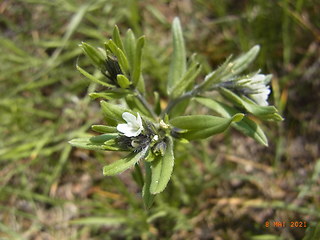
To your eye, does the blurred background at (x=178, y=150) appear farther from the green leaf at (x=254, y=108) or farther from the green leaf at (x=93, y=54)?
the green leaf at (x=93, y=54)

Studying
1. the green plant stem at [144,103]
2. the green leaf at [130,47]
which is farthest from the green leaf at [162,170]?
the green leaf at [130,47]

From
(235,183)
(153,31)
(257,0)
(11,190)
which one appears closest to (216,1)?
(257,0)

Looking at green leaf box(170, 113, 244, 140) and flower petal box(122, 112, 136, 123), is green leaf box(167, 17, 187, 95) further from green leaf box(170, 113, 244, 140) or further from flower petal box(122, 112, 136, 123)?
flower petal box(122, 112, 136, 123)

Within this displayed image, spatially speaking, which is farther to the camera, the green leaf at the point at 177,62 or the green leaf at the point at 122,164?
the green leaf at the point at 177,62

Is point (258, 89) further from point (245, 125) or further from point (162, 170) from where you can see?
point (162, 170)

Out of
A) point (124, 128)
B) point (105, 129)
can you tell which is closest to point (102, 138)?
point (105, 129)

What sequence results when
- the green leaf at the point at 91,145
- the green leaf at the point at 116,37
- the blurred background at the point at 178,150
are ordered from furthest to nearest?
the blurred background at the point at 178,150, the green leaf at the point at 116,37, the green leaf at the point at 91,145
